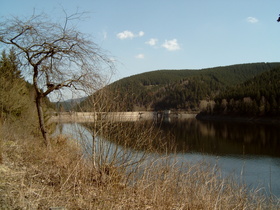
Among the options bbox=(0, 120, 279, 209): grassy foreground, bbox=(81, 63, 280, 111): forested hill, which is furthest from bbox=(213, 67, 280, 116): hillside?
bbox=(0, 120, 279, 209): grassy foreground

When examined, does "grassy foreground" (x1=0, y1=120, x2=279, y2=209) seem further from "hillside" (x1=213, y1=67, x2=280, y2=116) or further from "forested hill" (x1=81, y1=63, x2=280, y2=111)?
"forested hill" (x1=81, y1=63, x2=280, y2=111)

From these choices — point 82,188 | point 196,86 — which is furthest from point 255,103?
point 196,86

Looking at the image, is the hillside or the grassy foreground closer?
the grassy foreground

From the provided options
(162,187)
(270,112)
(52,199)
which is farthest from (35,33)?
(270,112)

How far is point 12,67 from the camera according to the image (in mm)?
6965

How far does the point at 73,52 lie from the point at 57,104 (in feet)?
5.20

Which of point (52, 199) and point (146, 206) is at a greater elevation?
point (52, 199)

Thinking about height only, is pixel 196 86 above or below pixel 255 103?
above

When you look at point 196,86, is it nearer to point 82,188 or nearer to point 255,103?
point 255,103

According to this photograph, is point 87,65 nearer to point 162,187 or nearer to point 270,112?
point 162,187

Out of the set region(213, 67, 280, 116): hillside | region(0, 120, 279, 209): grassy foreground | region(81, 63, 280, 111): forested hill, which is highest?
region(81, 63, 280, 111): forested hill

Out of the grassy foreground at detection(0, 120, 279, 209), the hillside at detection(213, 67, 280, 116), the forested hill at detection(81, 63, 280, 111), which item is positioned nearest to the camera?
the grassy foreground at detection(0, 120, 279, 209)

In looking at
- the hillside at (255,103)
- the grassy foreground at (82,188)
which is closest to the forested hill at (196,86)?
the hillside at (255,103)

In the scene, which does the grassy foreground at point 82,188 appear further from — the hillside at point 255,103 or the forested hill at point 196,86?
the forested hill at point 196,86
